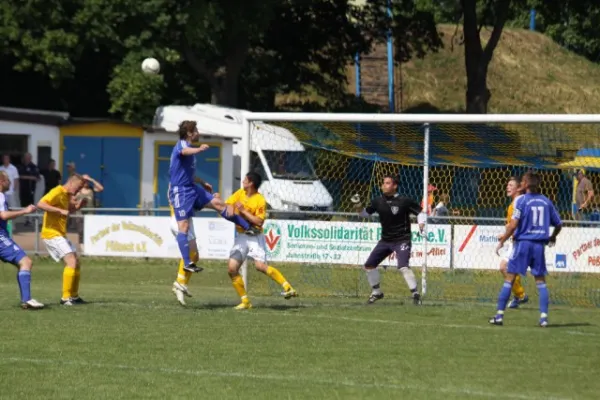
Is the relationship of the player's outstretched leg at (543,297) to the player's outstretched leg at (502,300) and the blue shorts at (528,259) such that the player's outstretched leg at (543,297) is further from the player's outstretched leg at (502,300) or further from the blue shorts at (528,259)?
the player's outstretched leg at (502,300)

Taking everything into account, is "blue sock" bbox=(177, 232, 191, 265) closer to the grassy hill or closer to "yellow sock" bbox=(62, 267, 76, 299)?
"yellow sock" bbox=(62, 267, 76, 299)

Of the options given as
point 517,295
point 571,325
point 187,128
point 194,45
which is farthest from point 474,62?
point 187,128

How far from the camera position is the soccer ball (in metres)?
36.1

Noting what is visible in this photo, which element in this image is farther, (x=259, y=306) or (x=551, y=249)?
(x=551, y=249)

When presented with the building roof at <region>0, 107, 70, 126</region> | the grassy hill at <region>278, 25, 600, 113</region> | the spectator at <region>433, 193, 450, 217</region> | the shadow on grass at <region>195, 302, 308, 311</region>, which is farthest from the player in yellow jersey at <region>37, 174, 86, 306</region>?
the grassy hill at <region>278, 25, 600, 113</region>

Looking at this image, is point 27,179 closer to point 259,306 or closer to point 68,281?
point 68,281

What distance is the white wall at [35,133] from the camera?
34.2 m

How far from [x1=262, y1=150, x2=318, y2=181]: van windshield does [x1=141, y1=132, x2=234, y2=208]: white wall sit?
5742 mm

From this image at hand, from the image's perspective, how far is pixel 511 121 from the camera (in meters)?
18.6

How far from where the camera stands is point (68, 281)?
55.7 ft

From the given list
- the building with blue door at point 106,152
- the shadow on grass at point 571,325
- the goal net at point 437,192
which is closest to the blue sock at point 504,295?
the shadow on grass at point 571,325

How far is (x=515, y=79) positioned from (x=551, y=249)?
3955 centimetres

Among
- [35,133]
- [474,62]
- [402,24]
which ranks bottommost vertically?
[35,133]

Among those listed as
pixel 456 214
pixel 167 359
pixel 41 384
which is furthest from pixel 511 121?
pixel 41 384
